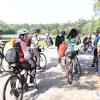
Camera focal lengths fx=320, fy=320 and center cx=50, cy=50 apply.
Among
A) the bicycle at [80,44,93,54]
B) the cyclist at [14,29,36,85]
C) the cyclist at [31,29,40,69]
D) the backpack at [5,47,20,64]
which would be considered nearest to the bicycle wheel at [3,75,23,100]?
the backpack at [5,47,20,64]

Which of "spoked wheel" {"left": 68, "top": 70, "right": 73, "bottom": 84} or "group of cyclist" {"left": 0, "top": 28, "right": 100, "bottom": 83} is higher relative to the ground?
"group of cyclist" {"left": 0, "top": 28, "right": 100, "bottom": 83}

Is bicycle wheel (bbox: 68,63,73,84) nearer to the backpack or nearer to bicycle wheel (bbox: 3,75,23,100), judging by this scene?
bicycle wheel (bbox: 3,75,23,100)

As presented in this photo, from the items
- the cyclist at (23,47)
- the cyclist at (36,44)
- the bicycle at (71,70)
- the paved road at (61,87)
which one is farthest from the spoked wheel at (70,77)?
the cyclist at (36,44)

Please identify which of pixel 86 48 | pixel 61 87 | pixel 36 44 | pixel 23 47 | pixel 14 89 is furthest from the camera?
pixel 86 48

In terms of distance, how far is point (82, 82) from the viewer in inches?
437

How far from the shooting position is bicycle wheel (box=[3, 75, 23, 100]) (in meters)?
7.86

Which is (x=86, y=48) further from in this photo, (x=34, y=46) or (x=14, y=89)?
(x=14, y=89)

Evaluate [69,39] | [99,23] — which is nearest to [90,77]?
[69,39]

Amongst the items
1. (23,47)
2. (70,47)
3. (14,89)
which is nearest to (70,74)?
(70,47)

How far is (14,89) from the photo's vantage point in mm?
8086

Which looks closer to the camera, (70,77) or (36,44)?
(70,77)

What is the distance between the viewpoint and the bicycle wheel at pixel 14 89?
7859 mm

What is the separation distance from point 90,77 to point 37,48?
2.67 meters

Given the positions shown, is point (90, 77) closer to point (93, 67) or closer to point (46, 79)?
point (46, 79)
